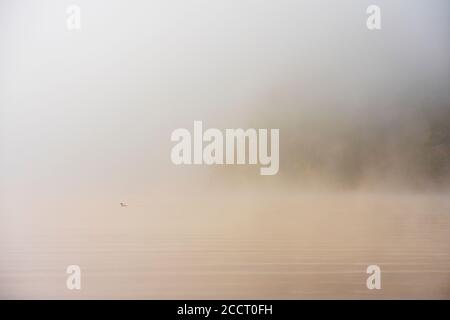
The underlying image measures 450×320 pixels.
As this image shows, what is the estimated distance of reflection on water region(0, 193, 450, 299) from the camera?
4.37 meters

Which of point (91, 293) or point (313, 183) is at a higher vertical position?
point (313, 183)

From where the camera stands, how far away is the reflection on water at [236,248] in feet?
14.3

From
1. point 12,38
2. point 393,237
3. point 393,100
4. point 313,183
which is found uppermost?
point 12,38

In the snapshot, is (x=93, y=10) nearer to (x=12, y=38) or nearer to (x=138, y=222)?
(x=12, y=38)

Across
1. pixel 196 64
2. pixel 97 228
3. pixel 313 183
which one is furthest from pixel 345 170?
pixel 97 228

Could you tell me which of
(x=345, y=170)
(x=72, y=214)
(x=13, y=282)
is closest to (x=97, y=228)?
(x=72, y=214)

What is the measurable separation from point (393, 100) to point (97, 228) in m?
1.65

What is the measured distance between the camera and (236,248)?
173 inches

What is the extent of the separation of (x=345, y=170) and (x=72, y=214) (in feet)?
4.64

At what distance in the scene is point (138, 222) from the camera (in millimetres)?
4375
